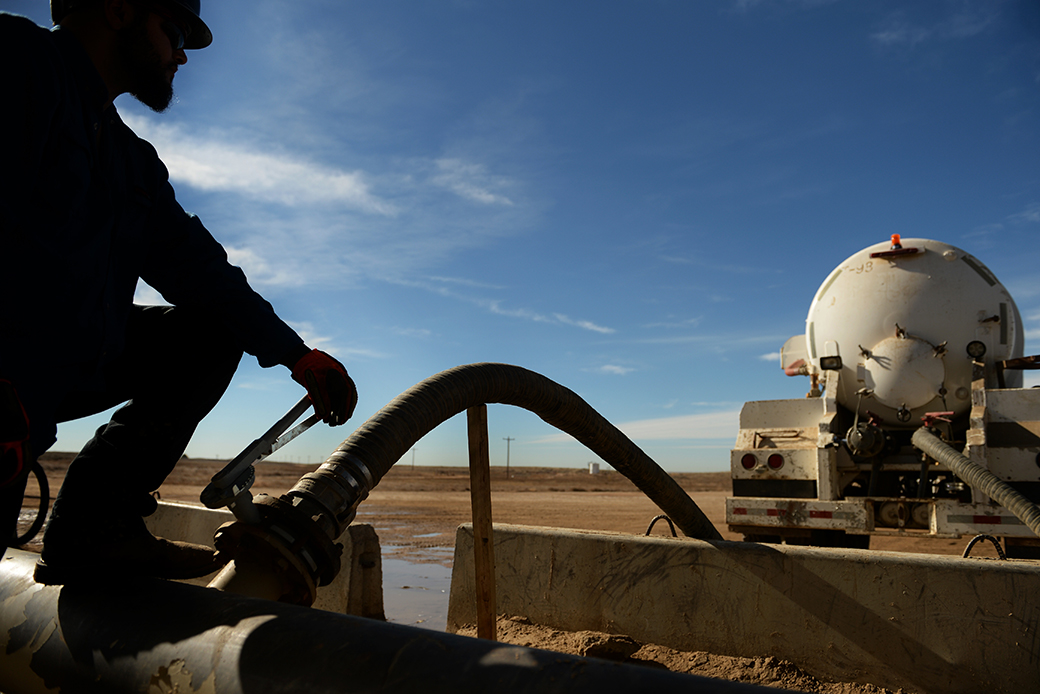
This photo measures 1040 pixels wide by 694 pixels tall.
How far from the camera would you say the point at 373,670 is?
40.3 inches

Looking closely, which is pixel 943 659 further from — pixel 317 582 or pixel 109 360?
pixel 109 360

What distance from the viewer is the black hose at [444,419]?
5.69ft

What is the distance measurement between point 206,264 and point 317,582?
2.94 ft

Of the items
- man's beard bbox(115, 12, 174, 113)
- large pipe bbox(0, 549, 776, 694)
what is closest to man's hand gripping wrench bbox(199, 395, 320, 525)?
large pipe bbox(0, 549, 776, 694)

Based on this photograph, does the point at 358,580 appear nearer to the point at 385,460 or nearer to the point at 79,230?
the point at 385,460

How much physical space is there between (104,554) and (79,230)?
725 mm

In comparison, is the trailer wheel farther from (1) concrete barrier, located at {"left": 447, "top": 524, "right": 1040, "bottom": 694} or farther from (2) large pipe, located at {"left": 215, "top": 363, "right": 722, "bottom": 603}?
(2) large pipe, located at {"left": 215, "top": 363, "right": 722, "bottom": 603}

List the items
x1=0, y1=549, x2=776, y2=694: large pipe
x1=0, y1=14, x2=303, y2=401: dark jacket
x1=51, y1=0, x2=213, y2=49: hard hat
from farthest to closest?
x1=51, y1=0, x2=213, y2=49: hard hat
x1=0, y1=14, x2=303, y2=401: dark jacket
x1=0, y1=549, x2=776, y2=694: large pipe

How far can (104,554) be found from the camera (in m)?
1.54

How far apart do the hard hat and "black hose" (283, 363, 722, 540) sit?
1.17 metres

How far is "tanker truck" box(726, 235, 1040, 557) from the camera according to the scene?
17.3 feet

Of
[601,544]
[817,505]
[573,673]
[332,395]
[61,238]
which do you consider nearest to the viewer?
[573,673]

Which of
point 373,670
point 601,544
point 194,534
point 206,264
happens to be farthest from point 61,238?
point 194,534

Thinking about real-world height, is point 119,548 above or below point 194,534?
above
